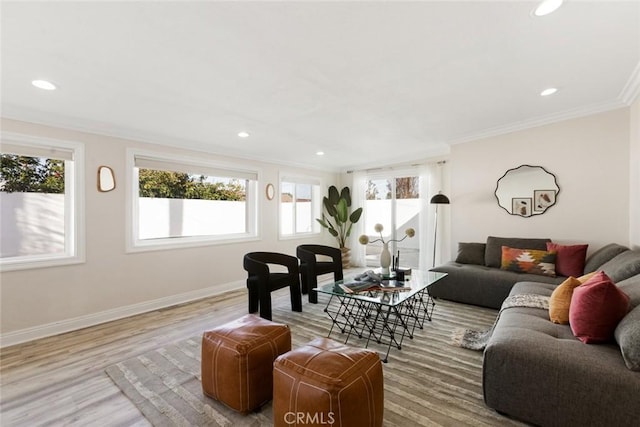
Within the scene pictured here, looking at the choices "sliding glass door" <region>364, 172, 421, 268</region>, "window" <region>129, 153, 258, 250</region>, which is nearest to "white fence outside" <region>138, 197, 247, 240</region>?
"window" <region>129, 153, 258, 250</region>

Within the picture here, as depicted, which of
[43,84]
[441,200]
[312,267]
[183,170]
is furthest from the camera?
[441,200]

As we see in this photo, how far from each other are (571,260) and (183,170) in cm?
519

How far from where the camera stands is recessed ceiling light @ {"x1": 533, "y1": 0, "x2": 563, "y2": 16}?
59.0 inches

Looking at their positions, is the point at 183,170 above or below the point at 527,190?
above

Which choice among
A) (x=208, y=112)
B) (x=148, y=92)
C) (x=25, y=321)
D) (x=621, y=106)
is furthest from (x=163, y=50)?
(x=621, y=106)

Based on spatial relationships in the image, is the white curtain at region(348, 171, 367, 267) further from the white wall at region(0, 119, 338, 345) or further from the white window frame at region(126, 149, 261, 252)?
the white wall at region(0, 119, 338, 345)

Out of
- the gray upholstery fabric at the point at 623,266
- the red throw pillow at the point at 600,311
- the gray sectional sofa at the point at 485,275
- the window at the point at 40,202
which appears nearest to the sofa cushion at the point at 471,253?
the gray sectional sofa at the point at 485,275

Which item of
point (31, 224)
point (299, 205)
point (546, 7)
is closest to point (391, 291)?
point (546, 7)

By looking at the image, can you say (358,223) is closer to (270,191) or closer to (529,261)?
(270,191)

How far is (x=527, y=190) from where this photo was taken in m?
3.74

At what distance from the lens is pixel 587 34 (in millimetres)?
1803

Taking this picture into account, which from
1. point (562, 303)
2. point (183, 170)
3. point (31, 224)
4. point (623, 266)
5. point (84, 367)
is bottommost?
point (84, 367)

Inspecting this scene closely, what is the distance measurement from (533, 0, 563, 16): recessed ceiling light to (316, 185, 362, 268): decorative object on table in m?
4.64

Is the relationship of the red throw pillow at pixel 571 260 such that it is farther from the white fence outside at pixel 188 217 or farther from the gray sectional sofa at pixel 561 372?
the white fence outside at pixel 188 217
